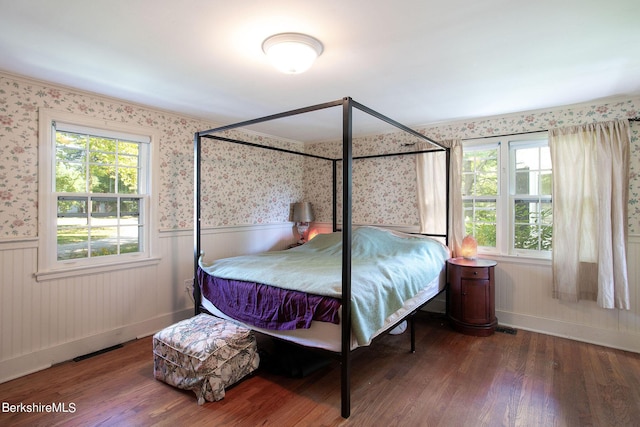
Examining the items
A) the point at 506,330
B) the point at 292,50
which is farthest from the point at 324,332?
the point at 506,330

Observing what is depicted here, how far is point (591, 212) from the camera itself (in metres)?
3.07

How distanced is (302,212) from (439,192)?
1862 mm

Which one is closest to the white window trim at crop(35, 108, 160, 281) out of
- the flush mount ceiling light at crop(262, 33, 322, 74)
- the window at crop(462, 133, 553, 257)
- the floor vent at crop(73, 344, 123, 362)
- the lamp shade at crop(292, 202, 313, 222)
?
the floor vent at crop(73, 344, 123, 362)

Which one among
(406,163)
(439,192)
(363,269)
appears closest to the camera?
(363,269)

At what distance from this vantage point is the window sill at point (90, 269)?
265 centimetres

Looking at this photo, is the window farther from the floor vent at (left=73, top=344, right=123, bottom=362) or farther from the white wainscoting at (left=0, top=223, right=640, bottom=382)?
the floor vent at (left=73, top=344, right=123, bottom=362)

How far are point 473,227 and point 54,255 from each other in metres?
4.12

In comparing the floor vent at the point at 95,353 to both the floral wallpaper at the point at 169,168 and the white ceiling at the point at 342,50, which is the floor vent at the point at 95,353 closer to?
the floral wallpaper at the point at 169,168

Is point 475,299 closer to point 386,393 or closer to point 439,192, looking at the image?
point 439,192

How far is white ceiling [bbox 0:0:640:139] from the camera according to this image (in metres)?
1.65

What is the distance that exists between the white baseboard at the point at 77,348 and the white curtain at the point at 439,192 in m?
3.03

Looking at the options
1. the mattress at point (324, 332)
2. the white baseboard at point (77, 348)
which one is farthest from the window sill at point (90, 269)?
the mattress at point (324, 332)

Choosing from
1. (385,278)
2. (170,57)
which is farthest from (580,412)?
(170,57)

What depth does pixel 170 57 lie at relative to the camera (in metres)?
2.19
